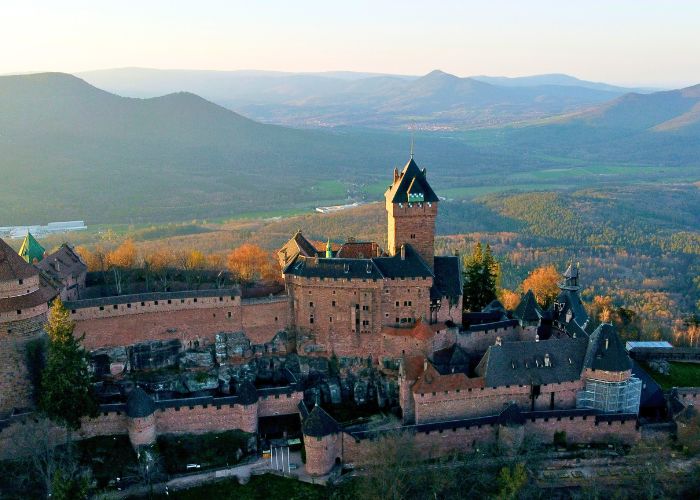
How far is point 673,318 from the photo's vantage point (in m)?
72.6

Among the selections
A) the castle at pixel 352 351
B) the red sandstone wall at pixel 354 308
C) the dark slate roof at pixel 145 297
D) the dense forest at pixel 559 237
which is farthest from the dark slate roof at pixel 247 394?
the dense forest at pixel 559 237

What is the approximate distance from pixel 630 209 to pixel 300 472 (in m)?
115

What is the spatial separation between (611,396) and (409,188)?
60.3 feet

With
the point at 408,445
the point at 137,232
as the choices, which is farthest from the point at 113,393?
the point at 137,232

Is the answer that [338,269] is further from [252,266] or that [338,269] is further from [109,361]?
[109,361]

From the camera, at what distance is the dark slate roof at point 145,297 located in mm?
38906

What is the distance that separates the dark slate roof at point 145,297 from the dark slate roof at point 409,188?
1259 centimetres

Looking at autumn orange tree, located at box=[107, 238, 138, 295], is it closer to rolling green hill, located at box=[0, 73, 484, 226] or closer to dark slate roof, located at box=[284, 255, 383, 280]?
dark slate roof, located at box=[284, 255, 383, 280]

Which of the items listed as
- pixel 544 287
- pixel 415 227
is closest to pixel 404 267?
pixel 415 227

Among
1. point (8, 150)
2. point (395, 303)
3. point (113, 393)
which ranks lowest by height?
point (113, 393)

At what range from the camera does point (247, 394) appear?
123ft

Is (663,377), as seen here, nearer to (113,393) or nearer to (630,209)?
(113,393)

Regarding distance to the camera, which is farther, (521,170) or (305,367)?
(521,170)

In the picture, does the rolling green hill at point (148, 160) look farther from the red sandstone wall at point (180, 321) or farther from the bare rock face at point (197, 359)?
the bare rock face at point (197, 359)
